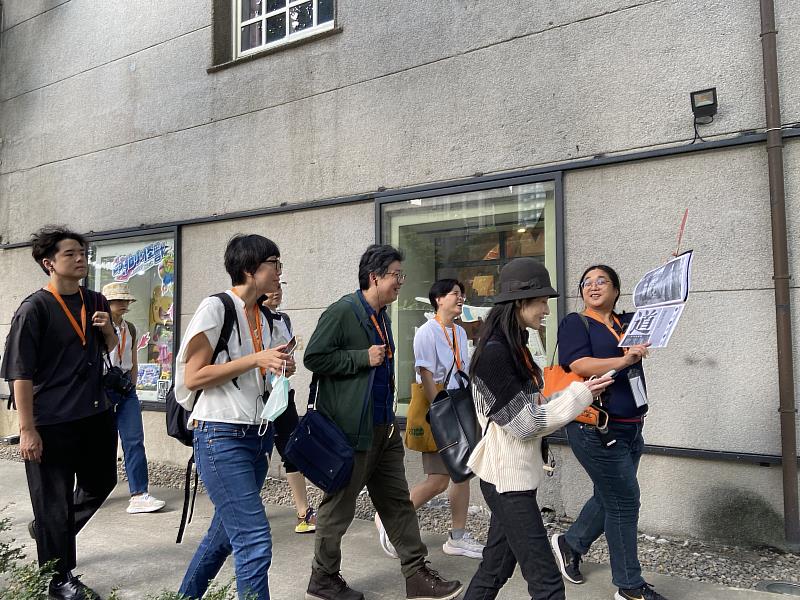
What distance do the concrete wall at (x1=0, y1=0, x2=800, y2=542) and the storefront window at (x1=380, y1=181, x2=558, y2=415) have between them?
252mm

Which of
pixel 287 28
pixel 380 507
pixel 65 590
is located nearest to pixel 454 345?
pixel 380 507

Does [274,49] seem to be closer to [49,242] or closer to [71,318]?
[49,242]

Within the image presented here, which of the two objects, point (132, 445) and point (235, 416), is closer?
point (235, 416)

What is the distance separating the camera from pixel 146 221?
28.4 feet

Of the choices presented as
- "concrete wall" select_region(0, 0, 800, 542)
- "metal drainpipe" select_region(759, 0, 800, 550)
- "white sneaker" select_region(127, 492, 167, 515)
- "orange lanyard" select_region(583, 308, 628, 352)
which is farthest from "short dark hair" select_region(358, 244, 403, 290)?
"white sneaker" select_region(127, 492, 167, 515)

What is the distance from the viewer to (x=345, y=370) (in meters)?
3.88

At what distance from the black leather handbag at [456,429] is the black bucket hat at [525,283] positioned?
56 cm

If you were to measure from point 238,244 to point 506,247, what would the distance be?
331 cm

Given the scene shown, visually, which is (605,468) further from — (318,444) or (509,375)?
(318,444)

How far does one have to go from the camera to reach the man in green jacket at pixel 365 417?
12.8 ft

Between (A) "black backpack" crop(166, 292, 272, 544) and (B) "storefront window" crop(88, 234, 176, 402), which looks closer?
(A) "black backpack" crop(166, 292, 272, 544)

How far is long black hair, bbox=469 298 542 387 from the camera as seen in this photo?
9.92 feet

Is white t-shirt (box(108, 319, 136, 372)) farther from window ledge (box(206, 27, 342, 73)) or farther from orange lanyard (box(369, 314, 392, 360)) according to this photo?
window ledge (box(206, 27, 342, 73))

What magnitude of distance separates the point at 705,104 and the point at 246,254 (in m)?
3.59
